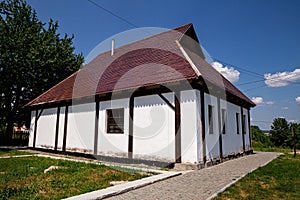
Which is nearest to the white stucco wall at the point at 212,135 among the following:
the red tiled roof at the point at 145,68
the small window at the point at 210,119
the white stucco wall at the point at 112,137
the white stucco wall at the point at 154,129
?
the small window at the point at 210,119

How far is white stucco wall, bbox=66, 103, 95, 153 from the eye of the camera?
35.7 ft

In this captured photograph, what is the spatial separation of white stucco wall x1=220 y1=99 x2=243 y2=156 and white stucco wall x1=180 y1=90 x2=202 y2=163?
2.88 meters

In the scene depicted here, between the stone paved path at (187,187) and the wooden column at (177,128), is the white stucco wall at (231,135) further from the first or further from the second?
the stone paved path at (187,187)

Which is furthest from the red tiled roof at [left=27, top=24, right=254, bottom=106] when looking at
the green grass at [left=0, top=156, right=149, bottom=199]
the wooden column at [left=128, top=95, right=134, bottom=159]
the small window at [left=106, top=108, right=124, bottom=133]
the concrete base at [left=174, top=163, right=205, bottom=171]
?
the green grass at [left=0, top=156, right=149, bottom=199]

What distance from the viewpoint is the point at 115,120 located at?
10.1 m

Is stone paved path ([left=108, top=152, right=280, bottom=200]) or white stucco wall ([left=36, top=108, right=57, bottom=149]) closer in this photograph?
stone paved path ([left=108, top=152, right=280, bottom=200])

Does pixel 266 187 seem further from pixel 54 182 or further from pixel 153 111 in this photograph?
pixel 54 182

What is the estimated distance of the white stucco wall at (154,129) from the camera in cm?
814

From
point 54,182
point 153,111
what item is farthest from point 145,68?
point 54,182

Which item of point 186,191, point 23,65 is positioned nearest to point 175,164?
point 186,191

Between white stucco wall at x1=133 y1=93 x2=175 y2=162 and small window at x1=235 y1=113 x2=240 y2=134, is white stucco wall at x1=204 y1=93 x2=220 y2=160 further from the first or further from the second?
small window at x1=235 y1=113 x2=240 y2=134

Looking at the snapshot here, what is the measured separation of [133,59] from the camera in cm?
1215

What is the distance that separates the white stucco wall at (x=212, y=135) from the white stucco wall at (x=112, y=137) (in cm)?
338

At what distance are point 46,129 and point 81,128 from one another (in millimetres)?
3772
